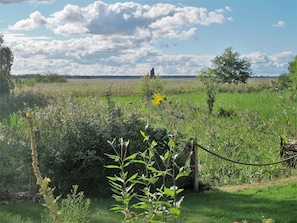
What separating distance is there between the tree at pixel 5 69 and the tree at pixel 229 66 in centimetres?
2718

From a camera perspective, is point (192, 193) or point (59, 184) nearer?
point (59, 184)

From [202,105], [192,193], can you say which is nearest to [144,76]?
[202,105]

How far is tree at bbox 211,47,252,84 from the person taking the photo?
41125mm

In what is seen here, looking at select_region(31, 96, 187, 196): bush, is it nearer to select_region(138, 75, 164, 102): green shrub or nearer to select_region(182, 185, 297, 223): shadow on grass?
select_region(182, 185, 297, 223): shadow on grass

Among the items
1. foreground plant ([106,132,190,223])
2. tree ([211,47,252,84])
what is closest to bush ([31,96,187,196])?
foreground plant ([106,132,190,223])

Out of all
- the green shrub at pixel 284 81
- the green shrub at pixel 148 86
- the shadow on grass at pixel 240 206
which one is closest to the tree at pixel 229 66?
the green shrub at pixel 284 81

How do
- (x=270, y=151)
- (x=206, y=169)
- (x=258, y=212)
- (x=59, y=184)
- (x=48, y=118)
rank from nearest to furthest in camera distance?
1. (x=258, y=212)
2. (x=59, y=184)
3. (x=48, y=118)
4. (x=206, y=169)
5. (x=270, y=151)

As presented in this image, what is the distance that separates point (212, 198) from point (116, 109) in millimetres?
1707

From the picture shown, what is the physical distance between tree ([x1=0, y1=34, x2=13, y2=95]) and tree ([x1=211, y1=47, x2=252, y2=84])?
27178mm

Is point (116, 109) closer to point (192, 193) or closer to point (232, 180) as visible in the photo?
point (192, 193)

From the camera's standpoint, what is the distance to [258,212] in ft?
17.1

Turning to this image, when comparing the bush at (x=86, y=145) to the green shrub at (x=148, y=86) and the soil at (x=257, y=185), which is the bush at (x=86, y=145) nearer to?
the soil at (x=257, y=185)

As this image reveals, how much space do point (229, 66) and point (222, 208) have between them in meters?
37.1

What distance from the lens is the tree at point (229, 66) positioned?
4112 centimetres
